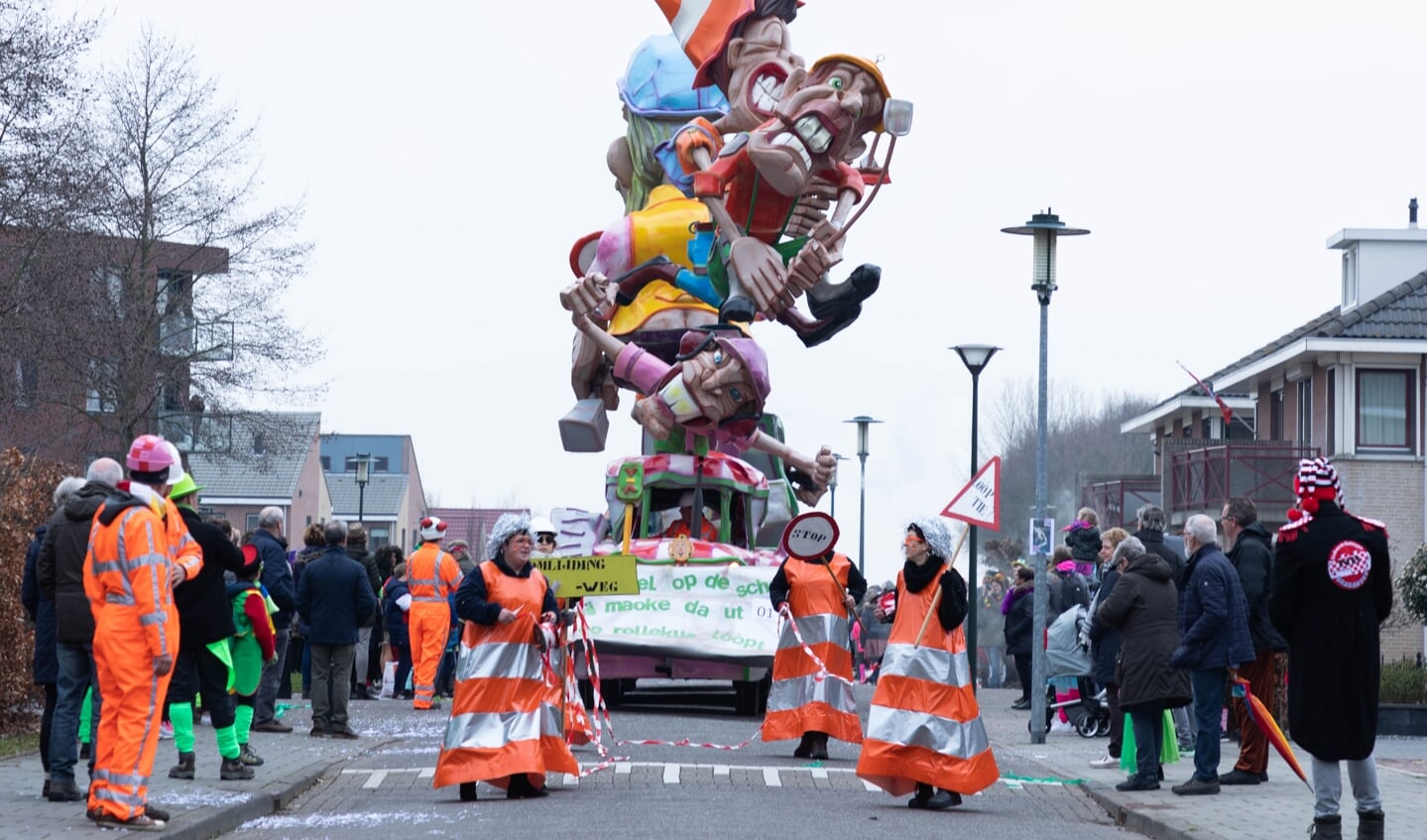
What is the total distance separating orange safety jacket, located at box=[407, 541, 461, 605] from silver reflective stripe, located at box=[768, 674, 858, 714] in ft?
19.8

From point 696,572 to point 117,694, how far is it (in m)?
10.7

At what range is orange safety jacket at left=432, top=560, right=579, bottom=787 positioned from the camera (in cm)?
1338

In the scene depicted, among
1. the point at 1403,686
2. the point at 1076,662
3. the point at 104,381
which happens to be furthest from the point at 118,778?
the point at 104,381

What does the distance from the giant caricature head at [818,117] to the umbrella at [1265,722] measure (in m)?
9.52

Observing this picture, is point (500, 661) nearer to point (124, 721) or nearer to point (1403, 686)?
point (124, 721)

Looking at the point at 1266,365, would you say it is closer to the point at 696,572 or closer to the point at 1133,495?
the point at 1133,495

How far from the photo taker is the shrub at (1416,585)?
84.1 ft

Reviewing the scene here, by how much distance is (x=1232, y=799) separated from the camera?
46.2 feet

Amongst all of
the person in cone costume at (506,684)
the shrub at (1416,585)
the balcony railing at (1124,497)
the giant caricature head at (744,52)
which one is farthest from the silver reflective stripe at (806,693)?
the balcony railing at (1124,497)

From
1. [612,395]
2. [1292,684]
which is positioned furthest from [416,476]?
[1292,684]

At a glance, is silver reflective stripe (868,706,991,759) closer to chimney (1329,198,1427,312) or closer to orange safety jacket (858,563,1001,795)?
orange safety jacket (858,563,1001,795)

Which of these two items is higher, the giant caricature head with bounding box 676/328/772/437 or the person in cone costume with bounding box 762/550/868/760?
the giant caricature head with bounding box 676/328/772/437

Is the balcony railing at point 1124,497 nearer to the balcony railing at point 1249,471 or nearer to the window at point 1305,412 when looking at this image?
the balcony railing at point 1249,471

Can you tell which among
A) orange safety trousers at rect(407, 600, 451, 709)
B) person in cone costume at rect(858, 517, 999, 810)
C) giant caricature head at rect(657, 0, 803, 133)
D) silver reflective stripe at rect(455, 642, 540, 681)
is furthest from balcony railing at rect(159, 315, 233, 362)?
person in cone costume at rect(858, 517, 999, 810)
